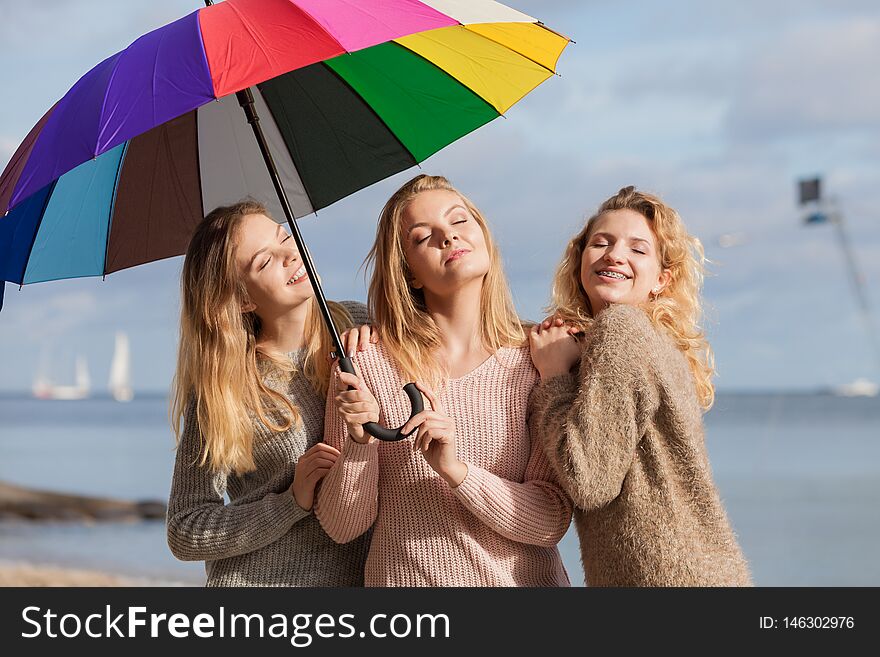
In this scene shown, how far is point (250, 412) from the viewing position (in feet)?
9.52

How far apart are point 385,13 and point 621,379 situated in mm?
1029

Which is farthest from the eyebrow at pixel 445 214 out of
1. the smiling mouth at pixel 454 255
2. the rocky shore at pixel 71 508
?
the rocky shore at pixel 71 508

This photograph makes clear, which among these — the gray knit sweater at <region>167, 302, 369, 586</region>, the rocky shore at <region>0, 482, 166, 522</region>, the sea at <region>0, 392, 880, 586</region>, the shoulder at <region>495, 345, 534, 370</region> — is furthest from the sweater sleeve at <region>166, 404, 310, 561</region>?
the rocky shore at <region>0, 482, 166, 522</region>

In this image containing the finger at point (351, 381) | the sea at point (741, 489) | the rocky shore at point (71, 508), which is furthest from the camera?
the rocky shore at point (71, 508)

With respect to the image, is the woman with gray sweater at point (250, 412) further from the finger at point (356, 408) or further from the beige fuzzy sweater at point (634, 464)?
the beige fuzzy sweater at point (634, 464)

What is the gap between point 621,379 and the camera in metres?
2.59

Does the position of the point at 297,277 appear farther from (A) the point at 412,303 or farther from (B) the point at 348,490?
(B) the point at 348,490

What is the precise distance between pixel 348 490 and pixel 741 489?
690 inches

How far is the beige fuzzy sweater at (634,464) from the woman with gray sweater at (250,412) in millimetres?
626

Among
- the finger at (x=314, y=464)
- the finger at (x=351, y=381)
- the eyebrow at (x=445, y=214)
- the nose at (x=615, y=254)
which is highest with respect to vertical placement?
the eyebrow at (x=445, y=214)

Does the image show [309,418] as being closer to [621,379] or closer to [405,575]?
[405,575]

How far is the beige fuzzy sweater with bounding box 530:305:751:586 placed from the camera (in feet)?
8.41

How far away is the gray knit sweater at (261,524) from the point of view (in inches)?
111

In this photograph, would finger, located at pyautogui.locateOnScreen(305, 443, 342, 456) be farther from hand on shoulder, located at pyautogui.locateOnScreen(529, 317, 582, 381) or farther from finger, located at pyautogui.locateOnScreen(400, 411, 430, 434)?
hand on shoulder, located at pyautogui.locateOnScreen(529, 317, 582, 381)
